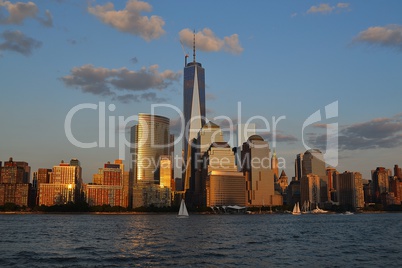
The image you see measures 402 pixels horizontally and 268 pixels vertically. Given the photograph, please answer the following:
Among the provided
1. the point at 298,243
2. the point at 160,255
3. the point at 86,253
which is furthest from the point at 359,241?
the point at 86,253

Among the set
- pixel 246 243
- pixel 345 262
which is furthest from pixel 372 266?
pixel 246 243

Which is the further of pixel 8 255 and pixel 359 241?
pixel 359 241

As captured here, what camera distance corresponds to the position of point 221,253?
6500 cm

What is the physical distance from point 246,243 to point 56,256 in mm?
31870

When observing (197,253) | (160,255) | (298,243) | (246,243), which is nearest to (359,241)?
(298,243)

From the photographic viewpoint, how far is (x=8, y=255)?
205ft

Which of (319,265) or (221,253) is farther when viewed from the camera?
(221,253)

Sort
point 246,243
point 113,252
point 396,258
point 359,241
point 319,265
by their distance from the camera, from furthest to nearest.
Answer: point 359,241 < point 246,243 < point 113,252 < point 396,258 < point 319,265

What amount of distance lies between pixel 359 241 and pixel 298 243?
12970mm

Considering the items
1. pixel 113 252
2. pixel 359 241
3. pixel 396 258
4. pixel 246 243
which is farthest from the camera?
pixel 359 241

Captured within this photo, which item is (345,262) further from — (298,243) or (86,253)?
(86,253)

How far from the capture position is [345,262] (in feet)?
189

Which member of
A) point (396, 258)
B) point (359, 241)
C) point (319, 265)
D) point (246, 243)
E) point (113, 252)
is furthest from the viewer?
point (359, 241)

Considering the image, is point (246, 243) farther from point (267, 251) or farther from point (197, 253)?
point (197, 253)
